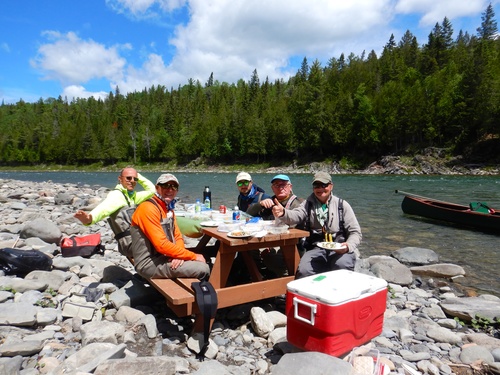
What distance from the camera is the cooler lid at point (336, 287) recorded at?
3178mm

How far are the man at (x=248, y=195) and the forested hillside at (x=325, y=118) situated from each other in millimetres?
54740

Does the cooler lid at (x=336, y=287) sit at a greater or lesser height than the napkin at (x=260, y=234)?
lesser

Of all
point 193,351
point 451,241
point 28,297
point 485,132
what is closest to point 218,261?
point 193,351

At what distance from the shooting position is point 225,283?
438 centimetres

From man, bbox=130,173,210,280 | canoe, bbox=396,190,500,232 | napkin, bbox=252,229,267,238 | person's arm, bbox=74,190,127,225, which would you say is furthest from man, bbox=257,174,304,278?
canoe, bbox=396,190,500,232

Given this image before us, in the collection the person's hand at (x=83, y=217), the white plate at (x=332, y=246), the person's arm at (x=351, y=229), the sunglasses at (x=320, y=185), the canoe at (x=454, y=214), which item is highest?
the sunglasses at (x=320, y=185)

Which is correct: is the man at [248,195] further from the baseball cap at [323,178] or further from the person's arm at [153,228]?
the person's arm at [153,228]

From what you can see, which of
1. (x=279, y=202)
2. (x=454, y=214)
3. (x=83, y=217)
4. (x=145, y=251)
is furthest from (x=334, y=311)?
(x=454, y=214)

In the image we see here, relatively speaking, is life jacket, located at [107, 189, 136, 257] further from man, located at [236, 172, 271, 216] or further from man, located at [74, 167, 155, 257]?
man, located at [236, 172, 271, 216]

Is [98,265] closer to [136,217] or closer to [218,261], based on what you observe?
[136,217]

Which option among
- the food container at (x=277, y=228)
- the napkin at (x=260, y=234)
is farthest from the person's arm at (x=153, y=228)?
the food container at (x=277, y=228)

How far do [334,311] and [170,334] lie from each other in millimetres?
2135

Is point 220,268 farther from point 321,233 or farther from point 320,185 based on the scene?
point 320,185

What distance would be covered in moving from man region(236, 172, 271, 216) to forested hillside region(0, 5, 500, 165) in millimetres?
54740
